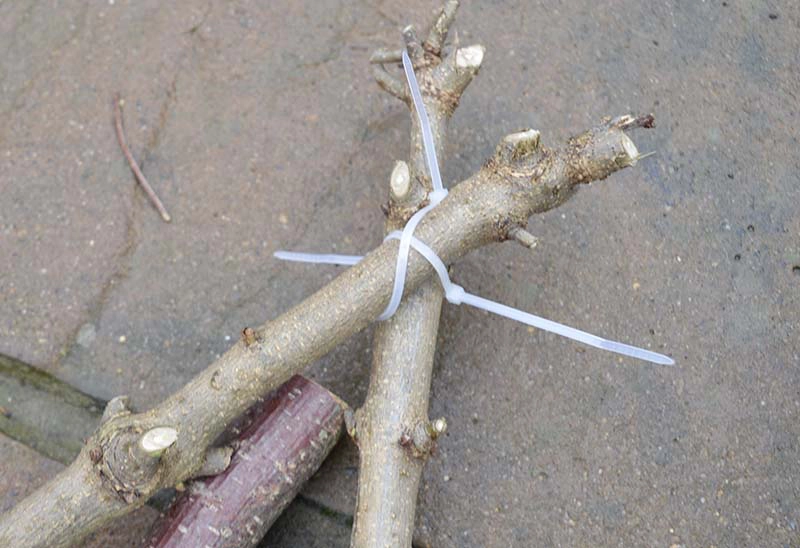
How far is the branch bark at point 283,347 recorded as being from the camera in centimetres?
127

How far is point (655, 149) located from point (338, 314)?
0.80 meters

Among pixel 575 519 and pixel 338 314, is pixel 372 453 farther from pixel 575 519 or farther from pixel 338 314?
pixel 575 519

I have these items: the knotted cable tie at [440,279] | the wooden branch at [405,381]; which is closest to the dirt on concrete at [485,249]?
the knotted cable tie at [440,279]

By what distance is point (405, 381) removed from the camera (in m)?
1.36

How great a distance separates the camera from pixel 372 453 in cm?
131

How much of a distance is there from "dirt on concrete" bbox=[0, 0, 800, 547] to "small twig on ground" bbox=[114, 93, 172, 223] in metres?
0.02

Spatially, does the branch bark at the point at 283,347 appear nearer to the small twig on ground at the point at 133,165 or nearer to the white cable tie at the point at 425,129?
the white cable tie at the point at 425,129

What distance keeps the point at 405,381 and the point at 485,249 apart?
1.38ft

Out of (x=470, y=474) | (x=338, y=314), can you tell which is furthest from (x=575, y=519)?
(x=338, y=314)

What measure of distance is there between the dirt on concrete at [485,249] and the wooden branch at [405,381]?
0.23 meters

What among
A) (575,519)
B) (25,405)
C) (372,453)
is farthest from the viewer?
(25,405)

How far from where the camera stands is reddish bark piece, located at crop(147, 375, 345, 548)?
135cm

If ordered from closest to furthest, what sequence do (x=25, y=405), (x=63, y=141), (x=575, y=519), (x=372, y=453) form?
(x=372, y=453) → (x=575, y=519) → (x=25, y=405) → (x=63, y=141)

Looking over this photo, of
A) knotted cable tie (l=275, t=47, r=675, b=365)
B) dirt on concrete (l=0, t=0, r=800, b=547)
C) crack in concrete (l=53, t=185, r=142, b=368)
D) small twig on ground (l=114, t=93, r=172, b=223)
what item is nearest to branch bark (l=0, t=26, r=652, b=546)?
knotted cable tie (l=275, t=47, r=675, b=365)
